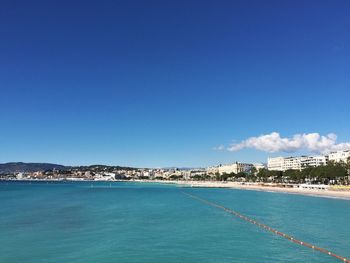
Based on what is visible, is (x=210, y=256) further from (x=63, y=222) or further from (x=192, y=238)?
(x=63, y=222)

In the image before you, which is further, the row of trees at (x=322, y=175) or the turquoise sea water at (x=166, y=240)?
the row of trees at (x=322, y=175)

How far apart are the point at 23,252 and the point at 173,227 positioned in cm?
1500

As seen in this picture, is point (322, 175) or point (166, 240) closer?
point (166, 240)

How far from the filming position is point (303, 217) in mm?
45000

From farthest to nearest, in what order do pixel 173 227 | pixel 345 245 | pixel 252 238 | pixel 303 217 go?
pixel 303 217, pixel 173 227, pixel 252 238, pixel 345 245

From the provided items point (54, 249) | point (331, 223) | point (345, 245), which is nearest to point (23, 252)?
point (54, 249)

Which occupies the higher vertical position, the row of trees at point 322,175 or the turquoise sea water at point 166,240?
the row of trees at point 322,175

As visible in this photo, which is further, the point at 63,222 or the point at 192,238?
the point at 63,222

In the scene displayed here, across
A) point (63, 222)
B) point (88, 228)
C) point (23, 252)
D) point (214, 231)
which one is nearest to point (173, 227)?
point (214, 231)

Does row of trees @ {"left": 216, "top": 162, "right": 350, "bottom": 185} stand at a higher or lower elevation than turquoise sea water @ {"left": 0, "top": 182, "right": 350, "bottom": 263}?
higher

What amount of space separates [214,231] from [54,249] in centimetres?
1401

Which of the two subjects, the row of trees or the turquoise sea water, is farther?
the row of trees

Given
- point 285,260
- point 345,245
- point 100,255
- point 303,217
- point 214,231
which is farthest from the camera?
point 303,217

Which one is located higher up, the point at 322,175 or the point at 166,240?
the point at 322,175
